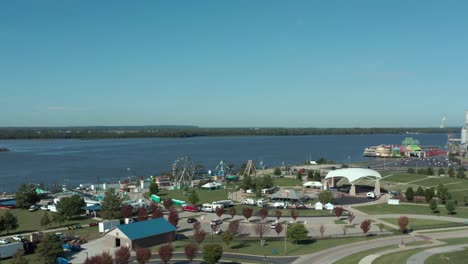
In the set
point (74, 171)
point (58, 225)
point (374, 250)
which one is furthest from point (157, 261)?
point (74, 171)

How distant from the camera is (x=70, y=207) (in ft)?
132

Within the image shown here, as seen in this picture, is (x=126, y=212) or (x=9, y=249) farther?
(x=126, y=212)

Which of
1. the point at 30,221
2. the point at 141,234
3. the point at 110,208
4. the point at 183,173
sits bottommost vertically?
the point at 30,221

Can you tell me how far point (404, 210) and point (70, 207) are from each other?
32.8 m

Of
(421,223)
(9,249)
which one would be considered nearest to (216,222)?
(9,249)

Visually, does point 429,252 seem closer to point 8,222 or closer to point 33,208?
point 8,222

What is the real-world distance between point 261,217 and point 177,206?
12.7 meters

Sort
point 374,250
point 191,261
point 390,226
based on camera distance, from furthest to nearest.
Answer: point 390,226 → point 374,250 → point 191,261

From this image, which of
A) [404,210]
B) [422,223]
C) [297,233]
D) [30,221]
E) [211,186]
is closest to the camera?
[297,233]

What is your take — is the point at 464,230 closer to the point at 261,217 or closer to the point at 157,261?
the point at 261,217

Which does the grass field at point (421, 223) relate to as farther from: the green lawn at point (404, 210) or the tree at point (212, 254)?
the tree at point (212, 254)

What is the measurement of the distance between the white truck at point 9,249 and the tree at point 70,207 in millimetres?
10822

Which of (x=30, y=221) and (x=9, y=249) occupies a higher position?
(x=9, y=249)

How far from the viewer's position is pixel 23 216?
43781 mm
